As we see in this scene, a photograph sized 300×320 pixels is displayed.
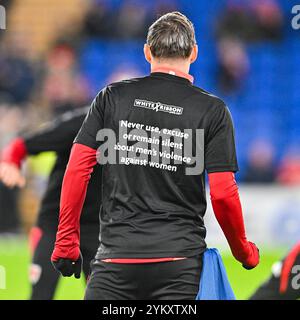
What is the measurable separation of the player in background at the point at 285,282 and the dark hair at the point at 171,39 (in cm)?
176

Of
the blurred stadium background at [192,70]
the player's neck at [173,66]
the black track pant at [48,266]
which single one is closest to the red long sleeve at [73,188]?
the player's neck at [173,66]

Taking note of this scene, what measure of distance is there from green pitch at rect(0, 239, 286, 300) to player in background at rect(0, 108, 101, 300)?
2.10m

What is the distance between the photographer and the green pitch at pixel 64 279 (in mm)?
8273

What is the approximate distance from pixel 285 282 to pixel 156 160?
5.54 ft

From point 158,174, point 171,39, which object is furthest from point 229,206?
point 171,39

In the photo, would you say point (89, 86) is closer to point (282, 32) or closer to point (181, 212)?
point (282, 32)

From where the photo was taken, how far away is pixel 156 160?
409 centimetres

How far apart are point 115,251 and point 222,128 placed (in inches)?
29.6

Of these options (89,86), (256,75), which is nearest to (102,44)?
(89,86)

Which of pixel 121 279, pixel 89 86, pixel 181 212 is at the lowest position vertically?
pixel 121 279

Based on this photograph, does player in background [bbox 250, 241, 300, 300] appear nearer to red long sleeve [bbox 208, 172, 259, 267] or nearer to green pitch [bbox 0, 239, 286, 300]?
red long sleeve [bbox 208, 172, 259, 267]

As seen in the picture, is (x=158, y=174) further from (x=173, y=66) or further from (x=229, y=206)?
(x=173, y=66)
